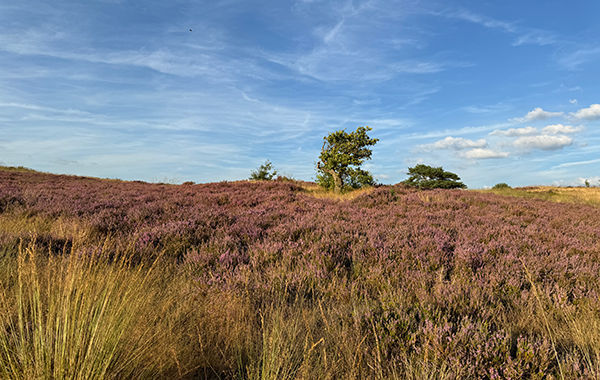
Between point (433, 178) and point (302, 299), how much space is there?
32.9 meters

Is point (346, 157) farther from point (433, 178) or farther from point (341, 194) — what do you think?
point (433, 178)

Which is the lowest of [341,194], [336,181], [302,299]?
[302,299]

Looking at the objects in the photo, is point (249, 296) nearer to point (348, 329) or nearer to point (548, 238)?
point (348, 329)

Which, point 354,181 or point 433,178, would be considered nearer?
point 354,181

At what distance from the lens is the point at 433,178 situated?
109 ft

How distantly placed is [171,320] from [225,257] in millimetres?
2058

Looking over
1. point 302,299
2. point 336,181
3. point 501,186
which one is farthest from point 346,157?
point 501,186

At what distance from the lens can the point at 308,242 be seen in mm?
5859

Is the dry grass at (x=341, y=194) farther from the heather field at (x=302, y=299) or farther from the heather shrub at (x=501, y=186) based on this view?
the heather shrub at (x=501, y=186)

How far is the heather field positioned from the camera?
2305mm

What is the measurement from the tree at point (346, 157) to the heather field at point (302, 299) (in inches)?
387

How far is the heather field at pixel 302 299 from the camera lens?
2.30 metres

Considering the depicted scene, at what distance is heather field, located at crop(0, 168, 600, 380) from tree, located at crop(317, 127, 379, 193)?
32.3 feet

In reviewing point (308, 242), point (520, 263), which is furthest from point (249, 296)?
point (520, 263)
